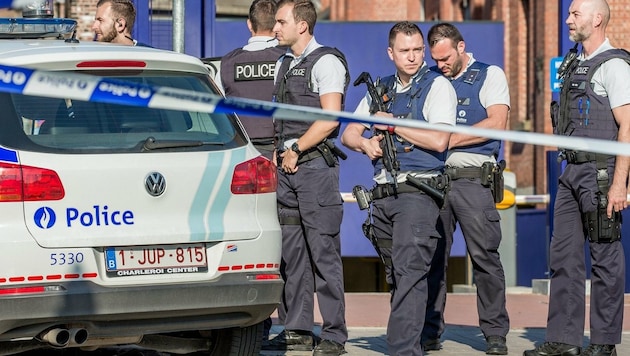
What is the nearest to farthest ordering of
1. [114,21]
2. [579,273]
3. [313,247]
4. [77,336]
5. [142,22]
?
[77,336], [579,273], [313,247], [114,21], [142,22]

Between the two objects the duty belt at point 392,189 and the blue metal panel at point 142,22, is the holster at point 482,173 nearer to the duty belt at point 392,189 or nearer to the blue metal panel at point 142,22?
the duty belt at point 392,189

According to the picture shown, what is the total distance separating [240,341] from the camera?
23.0 ft

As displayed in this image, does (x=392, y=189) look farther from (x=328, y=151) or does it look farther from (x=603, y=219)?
(x=603, y=219)

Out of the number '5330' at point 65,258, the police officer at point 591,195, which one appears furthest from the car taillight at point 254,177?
the police officer at point 591,195

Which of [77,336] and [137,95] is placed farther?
[77,336]

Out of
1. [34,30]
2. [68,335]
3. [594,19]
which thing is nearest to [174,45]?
[34,30]

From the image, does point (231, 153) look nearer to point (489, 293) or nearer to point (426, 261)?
point (426, 261)

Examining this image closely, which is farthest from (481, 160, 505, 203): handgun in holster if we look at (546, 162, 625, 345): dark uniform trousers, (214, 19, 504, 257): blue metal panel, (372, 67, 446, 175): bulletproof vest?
(214, 19, 504, 257): blue metal panel

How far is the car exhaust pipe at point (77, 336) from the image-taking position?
20.1 feet

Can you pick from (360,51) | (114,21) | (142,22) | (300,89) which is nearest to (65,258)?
(300,89)

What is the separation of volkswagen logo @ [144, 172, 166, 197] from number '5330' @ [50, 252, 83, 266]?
18.8 inches

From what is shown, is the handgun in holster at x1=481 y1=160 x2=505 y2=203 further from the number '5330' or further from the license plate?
the number '5330'

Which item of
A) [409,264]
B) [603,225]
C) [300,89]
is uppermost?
[300,89]

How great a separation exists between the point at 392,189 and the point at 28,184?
80.1 inches
